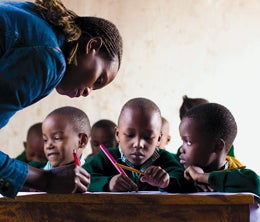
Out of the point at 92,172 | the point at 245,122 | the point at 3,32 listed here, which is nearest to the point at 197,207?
the point at 3,32

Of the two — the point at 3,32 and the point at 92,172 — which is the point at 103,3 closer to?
the point at 92,172

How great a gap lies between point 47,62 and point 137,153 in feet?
3.42

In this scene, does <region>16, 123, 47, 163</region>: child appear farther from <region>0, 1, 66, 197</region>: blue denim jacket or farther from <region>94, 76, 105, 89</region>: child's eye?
<region>0, 1, 66, 197</region>: blue denim jacket

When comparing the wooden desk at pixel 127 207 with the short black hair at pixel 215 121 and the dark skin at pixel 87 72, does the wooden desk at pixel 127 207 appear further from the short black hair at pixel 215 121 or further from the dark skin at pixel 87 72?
the short black hair at pixel 215 121

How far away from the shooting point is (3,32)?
4.19ft

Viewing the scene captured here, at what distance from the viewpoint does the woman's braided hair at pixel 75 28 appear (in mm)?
1378

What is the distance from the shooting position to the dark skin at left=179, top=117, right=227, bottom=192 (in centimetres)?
211

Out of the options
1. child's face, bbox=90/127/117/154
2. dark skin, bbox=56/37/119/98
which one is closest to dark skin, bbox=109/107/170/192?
dark skin, bbox=56/37/119/98

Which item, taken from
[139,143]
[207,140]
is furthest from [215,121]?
[139,143]

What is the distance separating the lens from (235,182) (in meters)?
1.87

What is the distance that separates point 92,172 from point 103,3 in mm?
2565

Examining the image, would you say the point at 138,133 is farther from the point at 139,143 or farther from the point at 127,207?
the point at 127,207

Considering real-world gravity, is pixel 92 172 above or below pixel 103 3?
below

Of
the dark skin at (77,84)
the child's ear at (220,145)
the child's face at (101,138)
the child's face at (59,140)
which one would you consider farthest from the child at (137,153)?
the child's face at (101,138)
